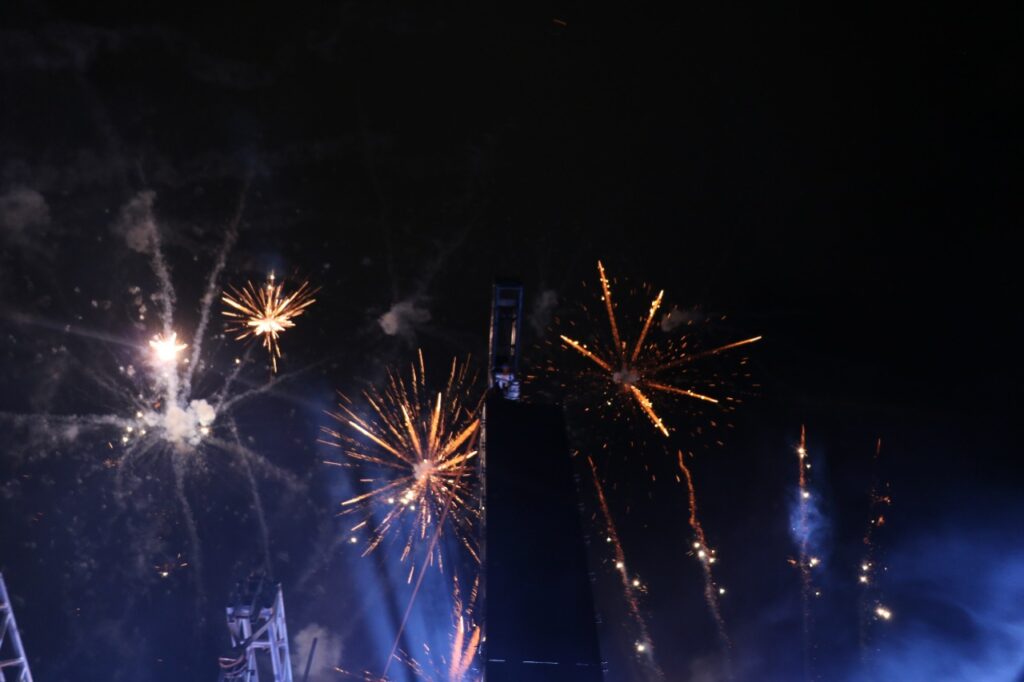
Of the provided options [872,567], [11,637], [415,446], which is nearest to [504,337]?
[415,446]

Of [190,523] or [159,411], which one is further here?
[190,523]

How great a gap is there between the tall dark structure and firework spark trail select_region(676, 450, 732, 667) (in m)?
7.39

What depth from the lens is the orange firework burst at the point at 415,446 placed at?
9523 mm

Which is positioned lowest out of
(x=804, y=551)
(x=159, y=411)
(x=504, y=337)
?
(x=804, y=551)

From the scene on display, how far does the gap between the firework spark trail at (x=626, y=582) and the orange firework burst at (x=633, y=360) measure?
4.71ft

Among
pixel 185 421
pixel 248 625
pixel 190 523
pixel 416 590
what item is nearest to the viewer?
pixel 248 625

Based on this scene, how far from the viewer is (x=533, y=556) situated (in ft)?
10.2

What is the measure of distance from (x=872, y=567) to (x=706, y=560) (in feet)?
10.3

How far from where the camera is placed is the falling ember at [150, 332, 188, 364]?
28.7 ft

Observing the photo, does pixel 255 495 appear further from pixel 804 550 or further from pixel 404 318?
pixel 804 550

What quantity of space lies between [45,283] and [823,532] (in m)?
13.7

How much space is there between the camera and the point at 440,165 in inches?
348

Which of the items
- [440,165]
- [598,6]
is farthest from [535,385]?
[598,6]

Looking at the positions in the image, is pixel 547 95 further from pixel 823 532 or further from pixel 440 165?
pixel 823 532
